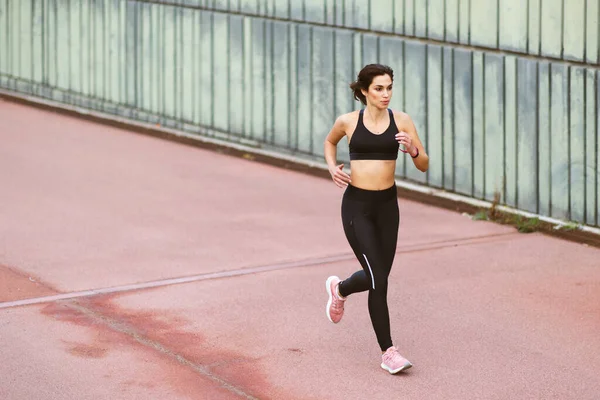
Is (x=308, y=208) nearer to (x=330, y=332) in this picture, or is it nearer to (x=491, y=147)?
(x=491, y=147)

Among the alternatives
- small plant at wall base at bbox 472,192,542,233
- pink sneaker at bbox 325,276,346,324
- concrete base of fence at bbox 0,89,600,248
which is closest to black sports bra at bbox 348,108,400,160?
pink sneaker at bbox 325,276,346,324

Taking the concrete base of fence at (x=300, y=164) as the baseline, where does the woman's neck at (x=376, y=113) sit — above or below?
above

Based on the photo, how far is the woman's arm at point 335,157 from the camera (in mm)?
7828

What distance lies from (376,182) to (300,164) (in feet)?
21.2

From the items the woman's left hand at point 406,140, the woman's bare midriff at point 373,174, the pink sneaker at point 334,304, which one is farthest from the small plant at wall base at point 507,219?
the woman's left hand at point 406,140

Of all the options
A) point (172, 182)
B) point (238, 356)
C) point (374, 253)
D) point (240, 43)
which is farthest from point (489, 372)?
point (240, 43)

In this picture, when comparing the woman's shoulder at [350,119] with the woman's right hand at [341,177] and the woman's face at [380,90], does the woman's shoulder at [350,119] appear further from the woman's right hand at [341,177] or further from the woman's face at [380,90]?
the woman's right hand at [341,177]

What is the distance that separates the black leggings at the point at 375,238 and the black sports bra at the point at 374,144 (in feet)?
0.69

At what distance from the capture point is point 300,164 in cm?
1440

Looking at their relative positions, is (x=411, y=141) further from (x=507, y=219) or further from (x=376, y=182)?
(x=507, y=219)

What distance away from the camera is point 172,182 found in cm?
1359

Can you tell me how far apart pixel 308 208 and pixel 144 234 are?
1.83 m

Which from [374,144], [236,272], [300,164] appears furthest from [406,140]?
[300,164]

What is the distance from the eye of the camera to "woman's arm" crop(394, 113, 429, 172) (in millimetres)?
7770
